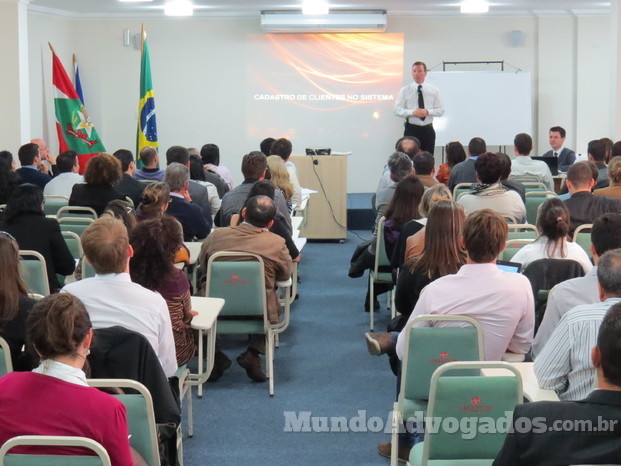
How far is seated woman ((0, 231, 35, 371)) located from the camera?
3.63 m

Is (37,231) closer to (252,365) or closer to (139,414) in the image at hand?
(252,365)

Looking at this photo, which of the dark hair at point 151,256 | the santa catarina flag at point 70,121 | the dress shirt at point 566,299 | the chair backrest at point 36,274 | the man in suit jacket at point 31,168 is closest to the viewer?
the dress shirt at point 566,299

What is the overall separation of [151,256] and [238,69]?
9.68m

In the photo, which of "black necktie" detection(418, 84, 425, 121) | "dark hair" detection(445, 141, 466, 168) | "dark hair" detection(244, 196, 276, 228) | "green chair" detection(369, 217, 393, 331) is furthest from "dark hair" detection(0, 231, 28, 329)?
"black necktie" detection(418, 84, 425, 121)

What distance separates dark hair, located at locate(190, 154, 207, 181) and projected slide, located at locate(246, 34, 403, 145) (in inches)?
217

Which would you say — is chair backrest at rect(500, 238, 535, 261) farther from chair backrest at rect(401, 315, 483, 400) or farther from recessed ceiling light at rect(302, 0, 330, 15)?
recessed ceiling light at rect(302, 0, 330, 15)

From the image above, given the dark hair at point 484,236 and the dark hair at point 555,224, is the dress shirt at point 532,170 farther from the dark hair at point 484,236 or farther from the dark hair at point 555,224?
the dark hair at point 484,236

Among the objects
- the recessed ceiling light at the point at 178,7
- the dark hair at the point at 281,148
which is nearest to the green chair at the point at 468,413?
the dark hair at the point at 281,148

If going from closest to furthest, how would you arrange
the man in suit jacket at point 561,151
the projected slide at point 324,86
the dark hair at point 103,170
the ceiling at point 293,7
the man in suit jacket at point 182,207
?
the man in suit jacket at point 182,207
the dark hair at point 103,170
the man in suit jacket at point 561,151
the ceiling at point 293,7
the projected slide at point 324,86

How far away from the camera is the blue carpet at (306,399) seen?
4.45 meters

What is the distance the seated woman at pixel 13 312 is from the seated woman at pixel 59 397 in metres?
1.03

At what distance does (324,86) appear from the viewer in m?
13.5

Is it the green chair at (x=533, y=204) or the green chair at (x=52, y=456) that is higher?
→ the green chair at (x=533, y=204)

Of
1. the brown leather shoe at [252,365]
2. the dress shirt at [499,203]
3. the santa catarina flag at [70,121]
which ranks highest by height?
the santa catarina flag at [70,121]
